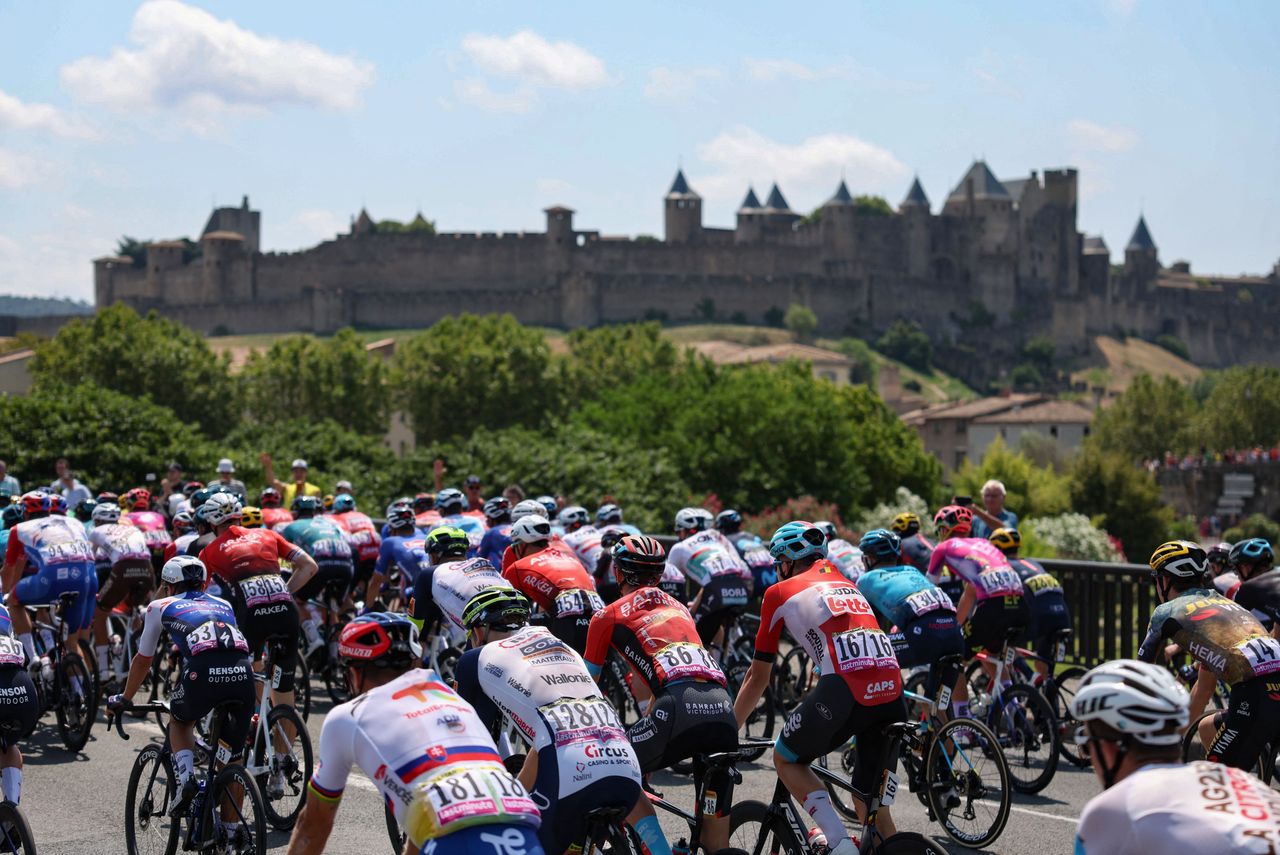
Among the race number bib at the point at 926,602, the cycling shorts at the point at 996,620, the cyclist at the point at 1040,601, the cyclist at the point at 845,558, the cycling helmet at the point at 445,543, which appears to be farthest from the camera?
the cyclist at the point at 845,558

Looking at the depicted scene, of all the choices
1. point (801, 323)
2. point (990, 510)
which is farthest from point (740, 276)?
point (990, 510)

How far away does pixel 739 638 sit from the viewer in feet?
39.1

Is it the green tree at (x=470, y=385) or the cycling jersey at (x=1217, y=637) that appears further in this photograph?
the green tree at (x=470, y=385)

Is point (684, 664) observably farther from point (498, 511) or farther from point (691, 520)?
point (498, 511)

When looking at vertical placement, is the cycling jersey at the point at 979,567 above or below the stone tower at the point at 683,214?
below

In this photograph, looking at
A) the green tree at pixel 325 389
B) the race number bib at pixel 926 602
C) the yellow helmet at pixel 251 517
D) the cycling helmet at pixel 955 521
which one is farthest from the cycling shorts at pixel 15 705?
the green tree at pixel 325 389

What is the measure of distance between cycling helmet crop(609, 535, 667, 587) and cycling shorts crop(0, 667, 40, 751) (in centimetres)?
283

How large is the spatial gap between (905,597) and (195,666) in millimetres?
3910

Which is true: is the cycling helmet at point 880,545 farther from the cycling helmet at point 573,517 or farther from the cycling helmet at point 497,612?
the cycling helmet at point 573,517

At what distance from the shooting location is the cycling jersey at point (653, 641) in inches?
269

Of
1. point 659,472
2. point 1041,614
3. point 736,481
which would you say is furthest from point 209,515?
point 736,481

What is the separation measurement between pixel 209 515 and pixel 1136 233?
522 ft

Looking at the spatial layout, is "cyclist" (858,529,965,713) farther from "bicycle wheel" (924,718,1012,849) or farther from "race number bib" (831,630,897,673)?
"race number bib" (831,630,897,673)

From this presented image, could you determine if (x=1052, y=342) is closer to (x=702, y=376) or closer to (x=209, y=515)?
(x=702, y=376)
